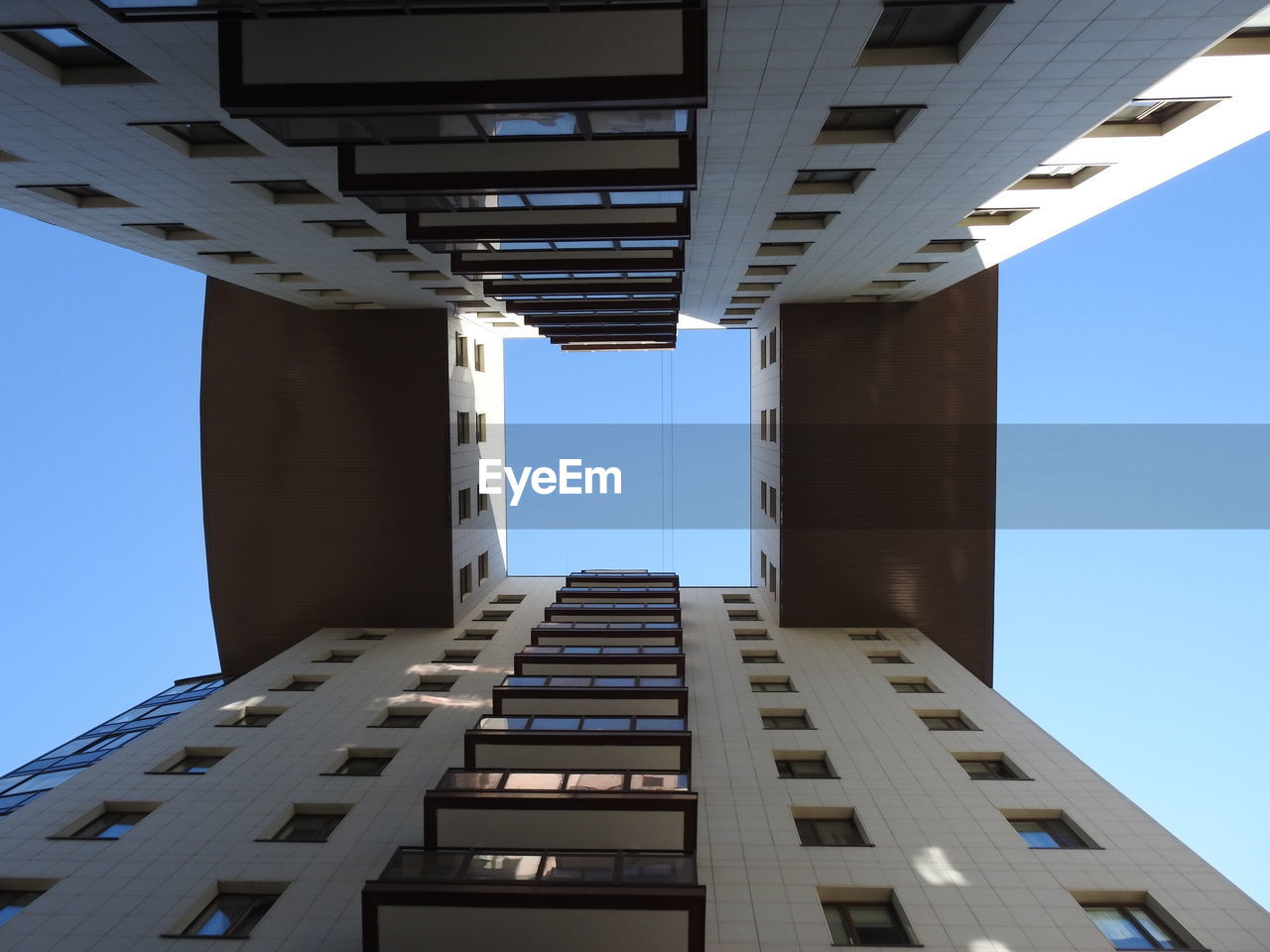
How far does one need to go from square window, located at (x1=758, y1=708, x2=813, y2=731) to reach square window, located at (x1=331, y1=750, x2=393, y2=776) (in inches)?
435

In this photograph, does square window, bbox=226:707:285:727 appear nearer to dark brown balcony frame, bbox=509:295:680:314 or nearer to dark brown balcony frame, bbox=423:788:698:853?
dark brown balcony frame, bbox=423:788:698:853

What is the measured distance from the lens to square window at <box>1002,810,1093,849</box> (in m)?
17.0

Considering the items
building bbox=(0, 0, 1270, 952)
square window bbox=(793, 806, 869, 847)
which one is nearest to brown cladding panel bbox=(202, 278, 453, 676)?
building bbox=(0, 0, 1270, 952)

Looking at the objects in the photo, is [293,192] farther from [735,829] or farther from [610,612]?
[610,612]

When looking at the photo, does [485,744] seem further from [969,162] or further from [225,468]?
[225,468]

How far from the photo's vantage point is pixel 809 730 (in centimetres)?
2261

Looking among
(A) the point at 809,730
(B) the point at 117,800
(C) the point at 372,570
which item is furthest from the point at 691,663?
(B) the point at 117,800

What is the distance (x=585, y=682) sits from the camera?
2373 centimetres

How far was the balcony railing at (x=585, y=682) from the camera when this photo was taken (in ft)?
76.5

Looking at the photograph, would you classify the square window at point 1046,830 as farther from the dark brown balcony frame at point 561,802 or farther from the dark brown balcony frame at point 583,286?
the dark brown balcony frame at point 583,286

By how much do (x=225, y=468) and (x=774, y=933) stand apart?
101 ft

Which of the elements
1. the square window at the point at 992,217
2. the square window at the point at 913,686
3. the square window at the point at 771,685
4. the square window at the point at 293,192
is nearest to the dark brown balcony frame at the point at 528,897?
the square window at the point at 771,685

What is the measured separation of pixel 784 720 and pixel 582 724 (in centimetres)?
722

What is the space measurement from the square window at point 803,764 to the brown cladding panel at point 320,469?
17.8 metres
